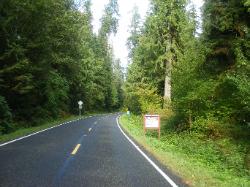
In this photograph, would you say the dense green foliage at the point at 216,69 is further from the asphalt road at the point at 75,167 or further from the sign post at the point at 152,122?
the asphalt road at the point at 75,167

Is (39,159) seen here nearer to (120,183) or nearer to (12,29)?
(120,183)

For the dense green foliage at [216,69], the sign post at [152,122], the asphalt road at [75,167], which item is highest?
the dense green foliage at [216,69]

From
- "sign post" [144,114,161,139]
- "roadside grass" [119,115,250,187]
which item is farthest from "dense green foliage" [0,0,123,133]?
"roadside grass" [119,115,250,187]

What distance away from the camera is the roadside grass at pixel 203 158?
1029 centimetres

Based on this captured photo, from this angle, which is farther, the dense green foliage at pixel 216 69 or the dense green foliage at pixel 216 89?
the dense green foliage at pixel 216 69

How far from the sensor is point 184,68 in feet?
77.2

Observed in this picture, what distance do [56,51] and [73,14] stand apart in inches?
185

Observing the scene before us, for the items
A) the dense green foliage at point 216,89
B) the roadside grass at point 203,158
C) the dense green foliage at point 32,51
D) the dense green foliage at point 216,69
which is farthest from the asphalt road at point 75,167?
the dense green foliage at point 32,51

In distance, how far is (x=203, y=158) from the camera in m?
17.3

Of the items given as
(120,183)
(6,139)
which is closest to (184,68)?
(6,139)

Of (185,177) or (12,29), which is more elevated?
(12,29)

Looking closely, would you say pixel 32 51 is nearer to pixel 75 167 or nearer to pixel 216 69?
pixel 216 69

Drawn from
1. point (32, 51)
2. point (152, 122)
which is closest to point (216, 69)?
point (152, 122)

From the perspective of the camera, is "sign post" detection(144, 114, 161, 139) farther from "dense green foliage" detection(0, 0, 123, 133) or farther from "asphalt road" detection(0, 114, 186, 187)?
"dense green foliage" detection(0, 0, 123, 133)
